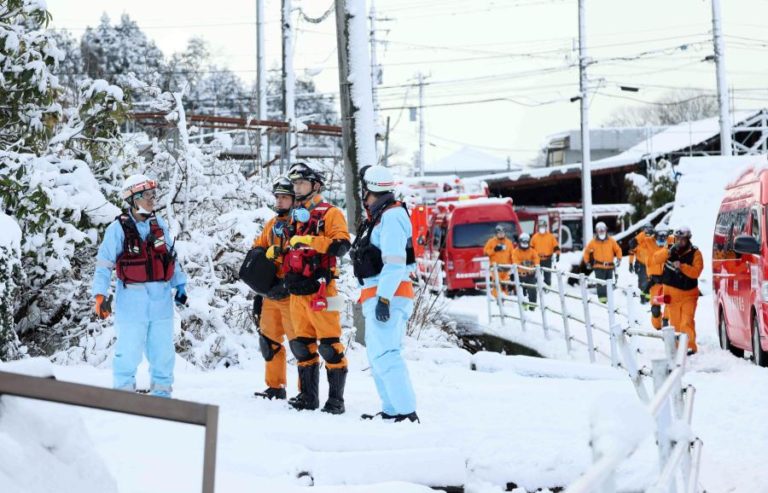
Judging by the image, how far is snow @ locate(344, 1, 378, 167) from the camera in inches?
455

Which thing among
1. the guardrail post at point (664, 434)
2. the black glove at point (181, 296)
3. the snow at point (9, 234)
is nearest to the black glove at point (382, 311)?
the black glove at point (181, 296)

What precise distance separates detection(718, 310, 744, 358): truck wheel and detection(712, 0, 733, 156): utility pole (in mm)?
19823

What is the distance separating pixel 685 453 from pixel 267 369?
4.35 m

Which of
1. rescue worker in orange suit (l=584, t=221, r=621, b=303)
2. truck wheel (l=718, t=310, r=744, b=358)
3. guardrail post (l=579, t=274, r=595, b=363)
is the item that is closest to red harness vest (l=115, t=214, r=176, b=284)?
guardrail post (l=579, t=274, r=595, b=363)

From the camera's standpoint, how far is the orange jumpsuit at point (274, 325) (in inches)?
329

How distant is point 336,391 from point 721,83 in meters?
28.2

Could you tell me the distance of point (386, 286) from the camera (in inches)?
295

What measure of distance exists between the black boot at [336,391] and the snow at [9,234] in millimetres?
3318

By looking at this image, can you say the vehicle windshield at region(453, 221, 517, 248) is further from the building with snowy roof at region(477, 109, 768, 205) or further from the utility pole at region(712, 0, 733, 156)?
the building with snowy roof at region(477, 109, 768, 205)

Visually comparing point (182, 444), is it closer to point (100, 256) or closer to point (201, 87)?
point (100, 256)

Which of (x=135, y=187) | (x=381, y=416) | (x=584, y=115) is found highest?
(x=584, y=115)

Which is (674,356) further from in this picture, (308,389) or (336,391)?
(308,389)

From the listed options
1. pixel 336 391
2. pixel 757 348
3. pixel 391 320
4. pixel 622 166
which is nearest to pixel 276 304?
pixel 336 391

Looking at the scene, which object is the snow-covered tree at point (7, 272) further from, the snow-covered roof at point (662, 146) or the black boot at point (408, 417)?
the snow-covered roof at point (662, 146)
